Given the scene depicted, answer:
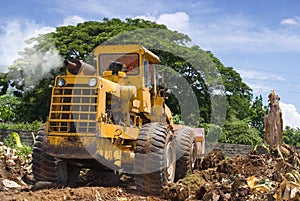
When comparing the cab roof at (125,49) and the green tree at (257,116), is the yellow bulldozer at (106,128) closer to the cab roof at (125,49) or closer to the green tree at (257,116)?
the cab roof at (125,49)

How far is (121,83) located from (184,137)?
2.08 meters

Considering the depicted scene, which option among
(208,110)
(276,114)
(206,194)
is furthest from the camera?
(208,110)

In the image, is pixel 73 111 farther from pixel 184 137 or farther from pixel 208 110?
pixel 208 110

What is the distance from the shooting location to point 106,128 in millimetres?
8297

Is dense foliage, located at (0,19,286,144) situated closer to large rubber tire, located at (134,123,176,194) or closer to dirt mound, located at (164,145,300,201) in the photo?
dirt mound, located at (164,145,300,201)

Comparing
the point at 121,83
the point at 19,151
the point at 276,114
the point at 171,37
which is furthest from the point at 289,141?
the point at 121,83

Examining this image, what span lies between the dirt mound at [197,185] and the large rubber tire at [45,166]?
0.29 m

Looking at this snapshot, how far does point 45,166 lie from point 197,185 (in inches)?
124

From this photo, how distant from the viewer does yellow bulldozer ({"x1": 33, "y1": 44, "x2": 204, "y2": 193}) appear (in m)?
8.20

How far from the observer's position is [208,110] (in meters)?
27.2

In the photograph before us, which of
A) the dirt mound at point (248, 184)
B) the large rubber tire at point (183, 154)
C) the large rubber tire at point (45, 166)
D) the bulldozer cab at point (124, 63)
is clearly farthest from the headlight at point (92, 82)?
the large rubber tire at point (183, 154)

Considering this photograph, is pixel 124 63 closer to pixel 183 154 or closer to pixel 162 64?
pixel 183 154

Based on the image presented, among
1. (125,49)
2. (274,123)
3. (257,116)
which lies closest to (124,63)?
(125,49)

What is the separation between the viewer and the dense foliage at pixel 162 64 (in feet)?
84.3
